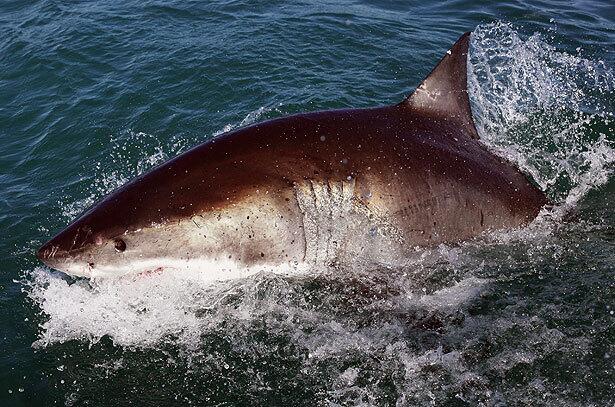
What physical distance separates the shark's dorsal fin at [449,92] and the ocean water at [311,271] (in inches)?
27.9

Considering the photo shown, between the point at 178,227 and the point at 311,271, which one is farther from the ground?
the point at 178,227

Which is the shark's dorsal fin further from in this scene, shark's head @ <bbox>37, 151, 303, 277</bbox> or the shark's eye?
the shark's eye

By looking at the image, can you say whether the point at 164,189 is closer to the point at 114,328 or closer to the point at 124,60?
the point at 114,328

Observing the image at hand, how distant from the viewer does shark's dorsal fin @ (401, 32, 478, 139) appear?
516 centimetres

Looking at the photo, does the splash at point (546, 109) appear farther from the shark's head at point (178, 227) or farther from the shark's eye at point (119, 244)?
the shark's eye at point (119, 244)

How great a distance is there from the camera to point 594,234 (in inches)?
228

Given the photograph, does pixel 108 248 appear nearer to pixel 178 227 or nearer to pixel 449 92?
pixel 178 227

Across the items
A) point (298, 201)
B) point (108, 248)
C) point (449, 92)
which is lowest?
point (108, 248)

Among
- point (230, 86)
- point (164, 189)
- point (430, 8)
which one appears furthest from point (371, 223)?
point (430, 8)

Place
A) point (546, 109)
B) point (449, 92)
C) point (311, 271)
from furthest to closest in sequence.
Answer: point (546, 109) → point (449, 92) → point (311, 271)

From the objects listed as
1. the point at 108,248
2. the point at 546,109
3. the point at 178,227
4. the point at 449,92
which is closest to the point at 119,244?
the point at 108,248

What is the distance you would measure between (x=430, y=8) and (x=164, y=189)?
9.48m

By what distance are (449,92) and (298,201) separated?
1757 millimetres

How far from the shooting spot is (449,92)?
5328mm
